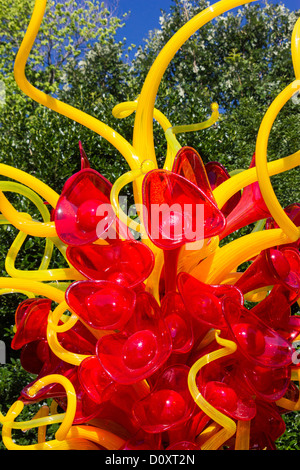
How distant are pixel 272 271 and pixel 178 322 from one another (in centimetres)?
26

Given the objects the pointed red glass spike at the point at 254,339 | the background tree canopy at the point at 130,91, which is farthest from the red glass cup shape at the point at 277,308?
the background tree canopy at the point at 130,91

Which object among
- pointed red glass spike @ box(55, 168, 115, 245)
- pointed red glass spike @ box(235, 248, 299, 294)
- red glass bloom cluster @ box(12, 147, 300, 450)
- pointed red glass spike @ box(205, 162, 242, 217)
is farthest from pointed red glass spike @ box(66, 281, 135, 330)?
pointed red glass spike @ box(205, 162, 242, 217)

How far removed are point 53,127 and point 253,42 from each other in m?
5.62

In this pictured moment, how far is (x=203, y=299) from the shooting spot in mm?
1253

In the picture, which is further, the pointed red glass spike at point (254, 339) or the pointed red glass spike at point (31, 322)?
the pointed red glass spike at point (31, 322)

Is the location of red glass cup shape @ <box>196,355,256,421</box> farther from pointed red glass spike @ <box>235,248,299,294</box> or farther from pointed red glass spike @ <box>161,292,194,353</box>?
pointed red glass spike @ <box>235,248,299,294</box>

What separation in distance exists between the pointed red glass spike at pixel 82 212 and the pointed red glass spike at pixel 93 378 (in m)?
0.30

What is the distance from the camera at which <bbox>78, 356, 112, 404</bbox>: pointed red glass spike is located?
1221mm

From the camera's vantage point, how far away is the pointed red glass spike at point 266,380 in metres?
1.23

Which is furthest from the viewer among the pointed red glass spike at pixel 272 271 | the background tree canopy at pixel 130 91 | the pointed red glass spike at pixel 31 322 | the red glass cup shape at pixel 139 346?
the background tree canopy at pixel 130 91

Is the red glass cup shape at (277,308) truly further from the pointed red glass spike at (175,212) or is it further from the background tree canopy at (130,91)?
the background tree canopy at (130,91)

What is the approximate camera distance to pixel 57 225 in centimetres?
121

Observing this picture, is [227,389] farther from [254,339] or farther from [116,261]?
[116,261]
